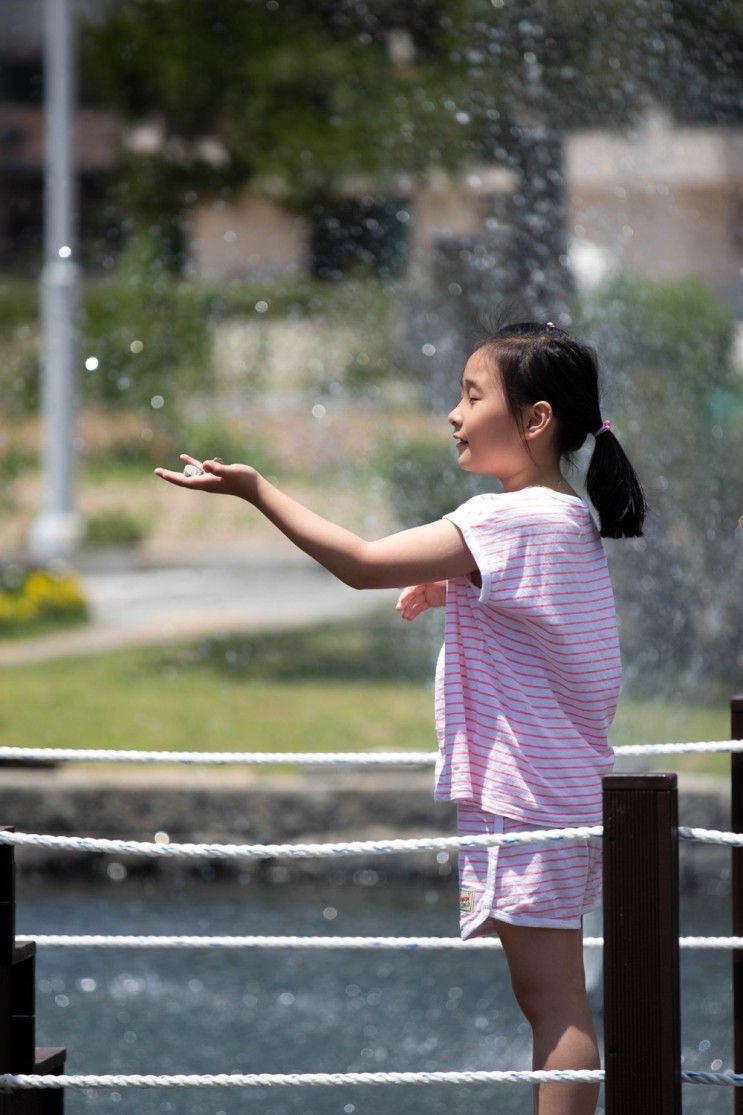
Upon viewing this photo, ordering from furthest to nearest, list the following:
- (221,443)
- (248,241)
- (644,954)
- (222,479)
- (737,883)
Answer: (248,241) → (221,443) → (737,883) → (222,479) → (644,954)

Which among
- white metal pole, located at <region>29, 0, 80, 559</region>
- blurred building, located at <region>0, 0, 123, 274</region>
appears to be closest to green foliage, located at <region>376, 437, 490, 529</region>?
white metal pole, located at <region>29, 0, 80, 559</region>

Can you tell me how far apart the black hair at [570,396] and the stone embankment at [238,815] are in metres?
3.37

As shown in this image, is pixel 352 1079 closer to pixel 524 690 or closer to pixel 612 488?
pixel 524 690

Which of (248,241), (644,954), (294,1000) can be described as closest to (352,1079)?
(644,954)

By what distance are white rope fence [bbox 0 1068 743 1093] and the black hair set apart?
72cm

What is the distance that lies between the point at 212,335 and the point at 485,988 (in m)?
9.82

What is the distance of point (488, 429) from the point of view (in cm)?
223

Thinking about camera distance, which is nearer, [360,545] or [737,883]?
[360,545]

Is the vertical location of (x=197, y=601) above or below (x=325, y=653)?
above

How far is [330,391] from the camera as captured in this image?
40.8ft

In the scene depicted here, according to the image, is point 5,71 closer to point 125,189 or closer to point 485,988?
point 125,189

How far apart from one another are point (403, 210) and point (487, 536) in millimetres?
10954

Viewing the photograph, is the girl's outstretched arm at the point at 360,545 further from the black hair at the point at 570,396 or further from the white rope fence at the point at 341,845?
the white rope fence at the point at 341,845

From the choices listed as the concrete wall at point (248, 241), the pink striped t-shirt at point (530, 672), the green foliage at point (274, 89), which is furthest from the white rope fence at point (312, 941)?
the concrete wall at point (248, 241)
